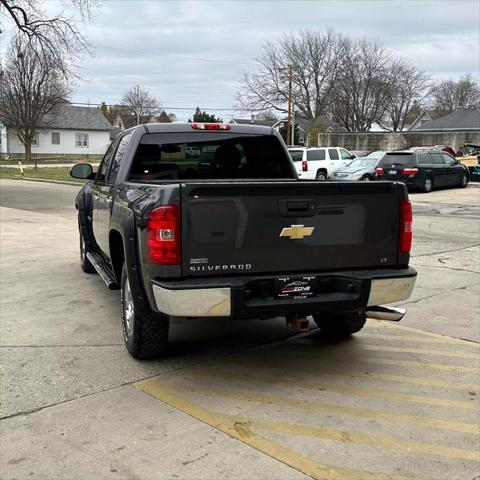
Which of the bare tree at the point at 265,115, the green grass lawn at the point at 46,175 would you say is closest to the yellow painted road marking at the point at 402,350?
the green grass lawn at the point at 46,175

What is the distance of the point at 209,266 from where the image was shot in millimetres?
3850

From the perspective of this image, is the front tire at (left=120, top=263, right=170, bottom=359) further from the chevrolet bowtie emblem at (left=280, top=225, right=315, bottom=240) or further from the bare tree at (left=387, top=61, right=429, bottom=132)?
the bare tree at (left=387, top=61, right=429, bottom=132)

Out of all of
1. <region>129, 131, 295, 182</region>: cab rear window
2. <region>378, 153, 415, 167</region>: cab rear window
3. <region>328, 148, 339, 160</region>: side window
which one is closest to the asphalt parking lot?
<region>129, 131, 295, 182</region>: cab rear window

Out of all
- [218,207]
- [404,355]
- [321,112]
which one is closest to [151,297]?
[218,207]

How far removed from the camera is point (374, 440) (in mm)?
3422

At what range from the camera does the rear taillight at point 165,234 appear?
3.74 m

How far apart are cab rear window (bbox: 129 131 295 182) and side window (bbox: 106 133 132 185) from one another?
0.30 m

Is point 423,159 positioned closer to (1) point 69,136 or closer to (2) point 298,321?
(2) point 298,321

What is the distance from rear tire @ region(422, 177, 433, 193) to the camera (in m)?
22.2

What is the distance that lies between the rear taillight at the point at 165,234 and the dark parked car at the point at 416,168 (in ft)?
62.4

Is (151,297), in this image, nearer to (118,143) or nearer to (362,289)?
(362,289)

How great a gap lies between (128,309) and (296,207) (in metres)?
1.71

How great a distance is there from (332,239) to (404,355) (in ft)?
4.91

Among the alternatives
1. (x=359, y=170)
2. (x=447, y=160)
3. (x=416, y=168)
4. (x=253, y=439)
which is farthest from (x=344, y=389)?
(x=447, y=160)
